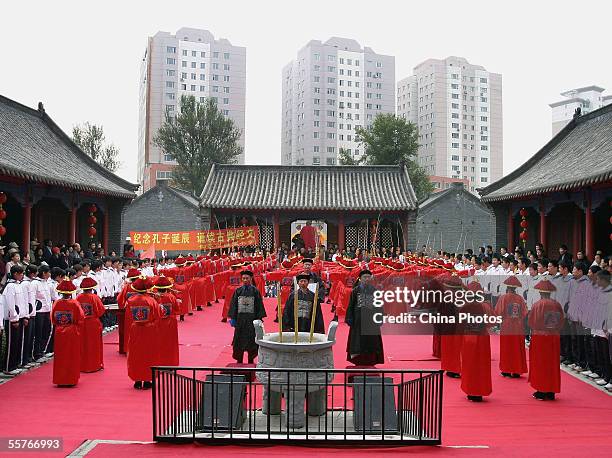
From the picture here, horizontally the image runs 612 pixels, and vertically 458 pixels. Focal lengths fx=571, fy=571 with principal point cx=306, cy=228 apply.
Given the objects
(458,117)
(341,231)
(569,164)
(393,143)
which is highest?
(458,117)

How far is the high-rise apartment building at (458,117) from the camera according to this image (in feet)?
215

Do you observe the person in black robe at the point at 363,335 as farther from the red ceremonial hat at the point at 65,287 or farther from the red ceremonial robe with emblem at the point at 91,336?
the red ceremonial hat at the point at 65,287

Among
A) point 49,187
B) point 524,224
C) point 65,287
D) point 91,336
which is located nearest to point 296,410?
point 65,287

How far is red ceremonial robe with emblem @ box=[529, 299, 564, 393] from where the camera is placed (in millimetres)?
6898

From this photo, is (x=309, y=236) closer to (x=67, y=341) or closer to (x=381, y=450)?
(x=67, y=341)

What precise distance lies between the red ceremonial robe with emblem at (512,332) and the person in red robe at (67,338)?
578 centimetres

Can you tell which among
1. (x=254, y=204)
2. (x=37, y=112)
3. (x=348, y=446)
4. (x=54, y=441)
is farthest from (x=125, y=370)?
(x=254, y=204)

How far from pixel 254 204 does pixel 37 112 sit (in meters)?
9.95

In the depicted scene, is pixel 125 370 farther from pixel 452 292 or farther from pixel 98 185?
pixel 98 185

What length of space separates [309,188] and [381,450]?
79.6 ft

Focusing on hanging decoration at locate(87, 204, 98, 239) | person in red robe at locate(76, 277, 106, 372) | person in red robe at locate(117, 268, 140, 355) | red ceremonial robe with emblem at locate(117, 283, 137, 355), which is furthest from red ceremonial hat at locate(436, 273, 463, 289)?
hanging decoration at locate(87, 204, 98, 239)

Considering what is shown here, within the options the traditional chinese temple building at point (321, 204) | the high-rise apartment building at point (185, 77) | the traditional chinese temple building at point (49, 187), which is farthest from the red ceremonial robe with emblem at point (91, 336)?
the high-rise apartment building at point (185, 77)

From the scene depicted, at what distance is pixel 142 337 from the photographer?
7.36 m

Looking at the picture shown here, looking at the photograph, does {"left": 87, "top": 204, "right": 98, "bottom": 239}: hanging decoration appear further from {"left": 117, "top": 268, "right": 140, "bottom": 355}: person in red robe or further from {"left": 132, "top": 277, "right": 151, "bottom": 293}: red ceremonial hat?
{"left": 132, "top": 277, "right": 151, "bottom": 293}: red ceremonial hat
